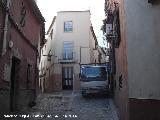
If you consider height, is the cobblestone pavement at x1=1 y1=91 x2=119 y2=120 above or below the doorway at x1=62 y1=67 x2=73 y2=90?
below

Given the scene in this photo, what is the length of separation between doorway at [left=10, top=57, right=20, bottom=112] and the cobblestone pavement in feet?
2.13

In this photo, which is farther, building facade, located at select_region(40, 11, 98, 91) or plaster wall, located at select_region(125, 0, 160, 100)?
building facade, located at select_region(40, 11, 98, 91)

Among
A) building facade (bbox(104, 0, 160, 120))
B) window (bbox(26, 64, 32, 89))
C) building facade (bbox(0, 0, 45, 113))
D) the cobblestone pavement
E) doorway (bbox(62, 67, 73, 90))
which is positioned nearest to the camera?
building facade (bbox(104, 0, 160, 120))

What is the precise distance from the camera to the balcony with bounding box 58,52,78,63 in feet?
103

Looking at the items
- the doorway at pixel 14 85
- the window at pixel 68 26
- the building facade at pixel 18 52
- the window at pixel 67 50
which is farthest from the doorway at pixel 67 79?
the doorway at pixel 14 85

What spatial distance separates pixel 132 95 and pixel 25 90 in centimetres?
722

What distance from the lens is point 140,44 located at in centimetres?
888

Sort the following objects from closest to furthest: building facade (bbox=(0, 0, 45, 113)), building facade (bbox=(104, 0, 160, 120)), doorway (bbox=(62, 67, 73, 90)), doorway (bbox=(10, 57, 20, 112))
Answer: building facade (bbox=(104, 0, 160, 120)) → building facade (bbox=(0, 0, 45, 113)) → doorway (bbox=(10, 57, 20, 112)) → doorway (bbox=(62, 67, 73, 90))

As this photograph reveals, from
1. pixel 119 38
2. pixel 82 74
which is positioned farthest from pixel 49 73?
pixel 119 38

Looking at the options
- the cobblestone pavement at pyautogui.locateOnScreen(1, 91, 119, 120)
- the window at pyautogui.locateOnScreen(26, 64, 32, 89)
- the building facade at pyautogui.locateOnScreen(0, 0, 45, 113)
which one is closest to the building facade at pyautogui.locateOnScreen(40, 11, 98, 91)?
the cobblestone pavement at pyautogui.locateOnScreen(1, 91, 119, 120)

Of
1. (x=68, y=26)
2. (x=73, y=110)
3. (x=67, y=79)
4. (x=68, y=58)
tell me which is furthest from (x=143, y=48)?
(x=68, y=26)

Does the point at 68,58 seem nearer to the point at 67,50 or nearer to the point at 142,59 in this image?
the point at 67,50

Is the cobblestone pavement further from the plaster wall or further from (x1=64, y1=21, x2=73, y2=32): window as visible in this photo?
(x1=64, y1=21, x2=73, y2=32): window

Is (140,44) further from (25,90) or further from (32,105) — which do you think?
(32,105)
